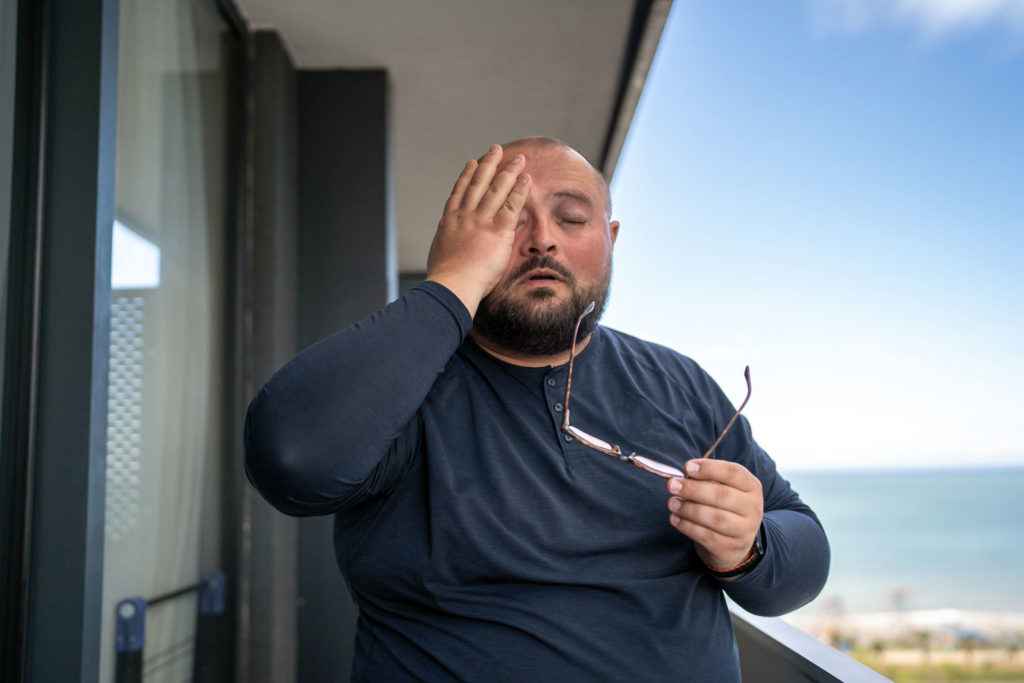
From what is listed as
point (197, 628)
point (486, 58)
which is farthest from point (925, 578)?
point (197, 628)

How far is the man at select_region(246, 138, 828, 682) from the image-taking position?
0.75 metres

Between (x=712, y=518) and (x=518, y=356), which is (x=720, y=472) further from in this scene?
(x=518, y=356)

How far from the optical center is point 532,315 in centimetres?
98

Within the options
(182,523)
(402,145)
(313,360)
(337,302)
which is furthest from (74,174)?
(402,145)

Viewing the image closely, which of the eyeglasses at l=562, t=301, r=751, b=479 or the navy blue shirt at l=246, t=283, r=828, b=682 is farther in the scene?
the eyeglasses at l=562, t=301, r=751, b=479

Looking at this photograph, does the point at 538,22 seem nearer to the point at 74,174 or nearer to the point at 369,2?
the point at 369,2

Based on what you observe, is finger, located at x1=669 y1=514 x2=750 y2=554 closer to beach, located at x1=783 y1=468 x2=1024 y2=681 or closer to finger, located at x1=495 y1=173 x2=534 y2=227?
finger, located at x1=495 y1=173 x2=534 y2=227

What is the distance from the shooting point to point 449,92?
3162mm

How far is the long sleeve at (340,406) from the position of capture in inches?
28.1

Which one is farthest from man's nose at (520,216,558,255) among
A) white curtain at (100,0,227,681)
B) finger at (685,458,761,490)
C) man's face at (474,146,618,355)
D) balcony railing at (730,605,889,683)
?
white curtain at (100,0,227,681)

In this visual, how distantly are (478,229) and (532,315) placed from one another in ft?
0.51

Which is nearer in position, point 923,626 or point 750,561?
point 750,561

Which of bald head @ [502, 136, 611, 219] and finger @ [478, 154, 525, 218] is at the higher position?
bald head @ [502, 136, 611, 219]

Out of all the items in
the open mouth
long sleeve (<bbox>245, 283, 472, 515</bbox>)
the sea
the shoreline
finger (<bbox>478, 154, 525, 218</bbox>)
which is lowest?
the shoreline
